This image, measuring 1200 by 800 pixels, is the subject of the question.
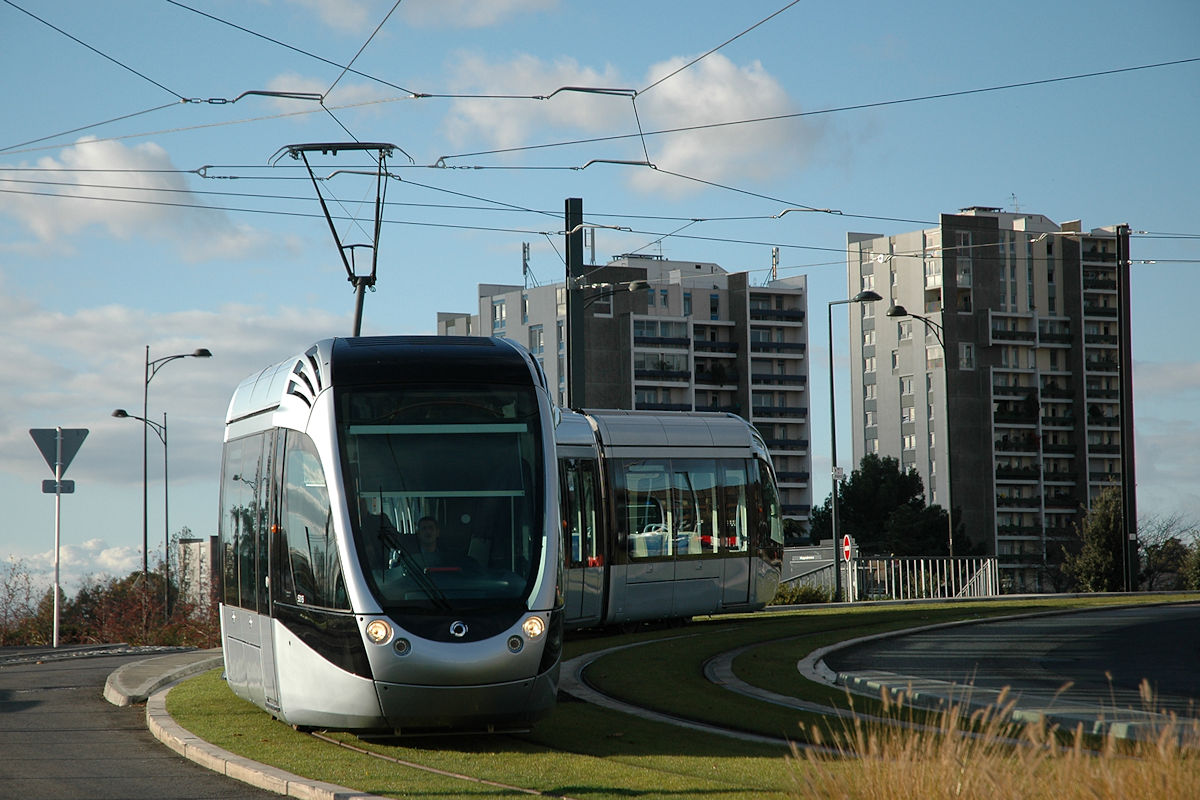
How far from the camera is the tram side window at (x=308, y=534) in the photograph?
1098cm

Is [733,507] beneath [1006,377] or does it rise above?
beneath

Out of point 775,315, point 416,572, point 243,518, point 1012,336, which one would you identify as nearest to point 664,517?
point 243,518

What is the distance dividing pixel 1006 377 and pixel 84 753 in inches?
4544

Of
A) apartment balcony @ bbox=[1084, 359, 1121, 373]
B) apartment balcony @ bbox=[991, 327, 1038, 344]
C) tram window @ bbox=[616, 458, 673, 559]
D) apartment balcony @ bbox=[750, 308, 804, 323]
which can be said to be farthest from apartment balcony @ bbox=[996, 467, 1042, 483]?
tram window @ bbox=[616, 458, 673, 559]

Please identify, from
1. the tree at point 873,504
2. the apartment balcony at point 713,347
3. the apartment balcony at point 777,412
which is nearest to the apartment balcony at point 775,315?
the apartment balcony at point 713,347

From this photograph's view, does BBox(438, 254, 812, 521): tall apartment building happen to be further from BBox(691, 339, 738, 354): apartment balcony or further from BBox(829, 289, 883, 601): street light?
BBox(829, 289, 883, 601): street light

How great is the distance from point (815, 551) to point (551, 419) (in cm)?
5025

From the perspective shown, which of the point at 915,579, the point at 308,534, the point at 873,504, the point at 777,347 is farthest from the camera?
the point at 777,347

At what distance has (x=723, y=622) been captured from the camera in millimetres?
24766

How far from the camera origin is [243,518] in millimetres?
13656

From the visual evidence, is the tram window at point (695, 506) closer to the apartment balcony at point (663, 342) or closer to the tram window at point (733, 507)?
the tram window at point (733, 507)

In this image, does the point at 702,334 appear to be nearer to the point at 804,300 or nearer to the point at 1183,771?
the point at 804,300

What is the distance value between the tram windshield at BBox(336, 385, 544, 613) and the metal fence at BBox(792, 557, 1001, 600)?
2411 cm

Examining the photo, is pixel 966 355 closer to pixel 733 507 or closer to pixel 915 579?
pixel 915 579
